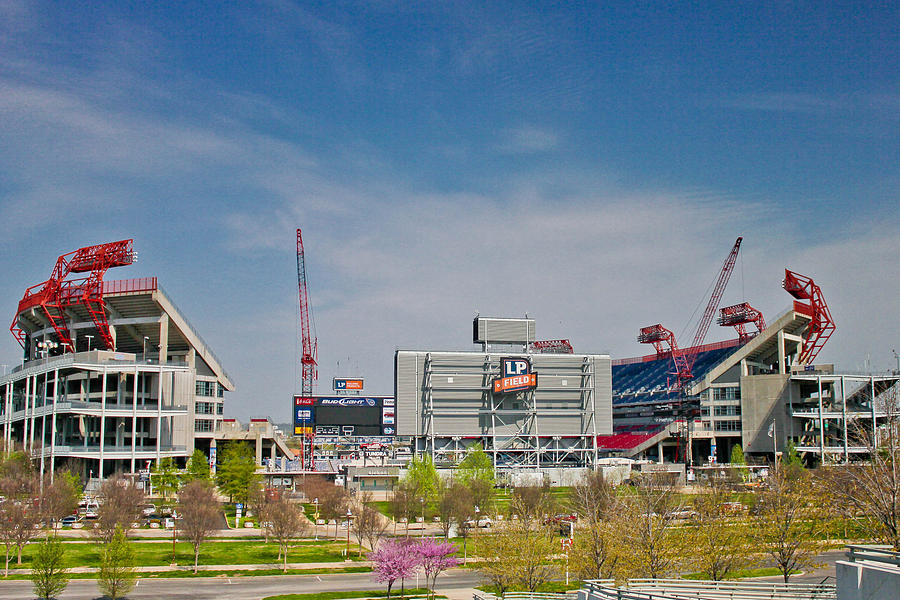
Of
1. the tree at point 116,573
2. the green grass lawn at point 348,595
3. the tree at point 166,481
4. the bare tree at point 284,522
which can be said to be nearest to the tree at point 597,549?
the green grass lawn at point 348,595

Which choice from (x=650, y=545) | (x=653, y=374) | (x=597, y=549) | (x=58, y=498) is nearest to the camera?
(x=650, y=545)

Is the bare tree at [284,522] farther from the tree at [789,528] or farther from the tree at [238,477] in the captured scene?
the tree at [789,528]

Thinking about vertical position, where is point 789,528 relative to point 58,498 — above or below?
above

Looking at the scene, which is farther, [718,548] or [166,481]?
[166,481]

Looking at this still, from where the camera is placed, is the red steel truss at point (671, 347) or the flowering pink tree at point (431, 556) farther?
the red steel truss at point (671, 347)

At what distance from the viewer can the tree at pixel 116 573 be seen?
43188 mm

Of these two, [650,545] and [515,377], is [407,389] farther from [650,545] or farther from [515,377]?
[650,545]

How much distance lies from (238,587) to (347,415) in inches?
3394

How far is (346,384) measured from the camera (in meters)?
152

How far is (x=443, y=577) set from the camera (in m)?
55.2

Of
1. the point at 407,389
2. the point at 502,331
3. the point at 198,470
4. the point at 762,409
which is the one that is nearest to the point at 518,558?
the point at 198,470

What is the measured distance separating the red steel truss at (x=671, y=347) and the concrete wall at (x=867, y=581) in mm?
146292

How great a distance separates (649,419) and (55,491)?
426ft

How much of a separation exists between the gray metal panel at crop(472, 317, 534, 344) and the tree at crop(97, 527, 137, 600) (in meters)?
87.0
